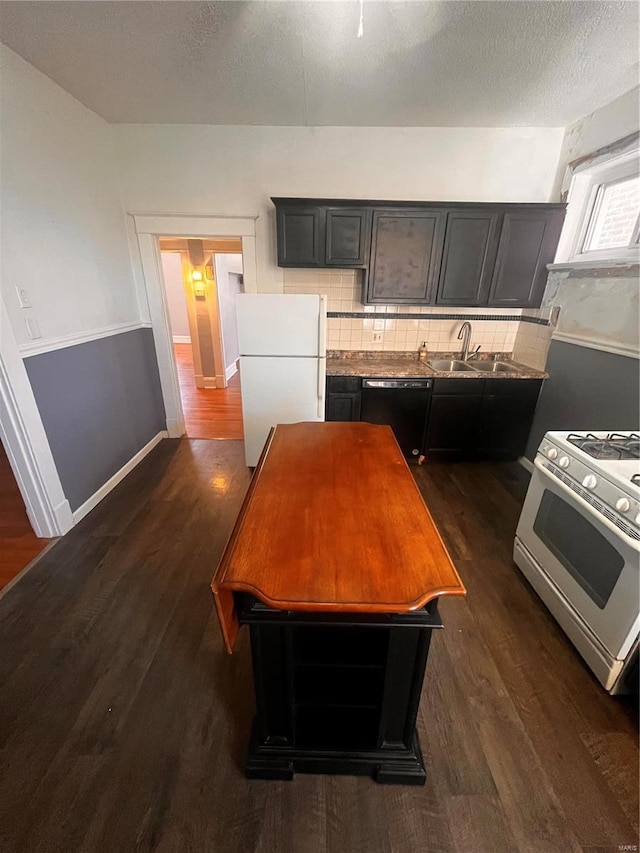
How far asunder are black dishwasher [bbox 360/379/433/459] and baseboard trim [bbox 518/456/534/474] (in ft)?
3.29

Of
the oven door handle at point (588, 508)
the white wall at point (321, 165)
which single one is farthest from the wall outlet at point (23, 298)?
the oven door handle at point (588, 508)

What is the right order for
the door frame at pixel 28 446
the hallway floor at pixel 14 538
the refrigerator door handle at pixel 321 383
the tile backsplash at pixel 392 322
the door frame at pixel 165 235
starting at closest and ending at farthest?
the door frame at pixel 28 446 → the hallway floor at pixel 14 538 → the refrigerator door handle at pixel 321 383 → the door frame at pixel 165 235 → the tile backsplash at pixel 392 322

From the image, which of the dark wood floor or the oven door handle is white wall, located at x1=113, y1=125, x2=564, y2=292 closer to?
the oven door handle

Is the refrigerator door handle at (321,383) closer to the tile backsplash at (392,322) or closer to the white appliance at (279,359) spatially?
the white appliance at (279,359)

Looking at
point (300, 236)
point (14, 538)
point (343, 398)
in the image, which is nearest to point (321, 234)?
point (300, 236)

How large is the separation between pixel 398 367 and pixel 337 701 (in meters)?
2.61

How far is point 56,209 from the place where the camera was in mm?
2318

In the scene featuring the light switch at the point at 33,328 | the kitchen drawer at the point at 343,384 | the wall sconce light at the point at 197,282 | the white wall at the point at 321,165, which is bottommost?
the kitchen drawer at the point at 343,384

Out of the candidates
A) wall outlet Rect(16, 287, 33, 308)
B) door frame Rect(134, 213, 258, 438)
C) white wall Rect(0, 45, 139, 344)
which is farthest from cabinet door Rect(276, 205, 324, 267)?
wall outlet Rect(16, 287, 33, 308)

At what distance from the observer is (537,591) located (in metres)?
1.89

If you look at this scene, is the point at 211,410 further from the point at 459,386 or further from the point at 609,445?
the point at 609,445

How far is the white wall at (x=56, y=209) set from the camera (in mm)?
1978

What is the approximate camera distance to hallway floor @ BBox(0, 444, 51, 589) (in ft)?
6.79

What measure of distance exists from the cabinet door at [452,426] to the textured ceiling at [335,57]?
216 centimetres
